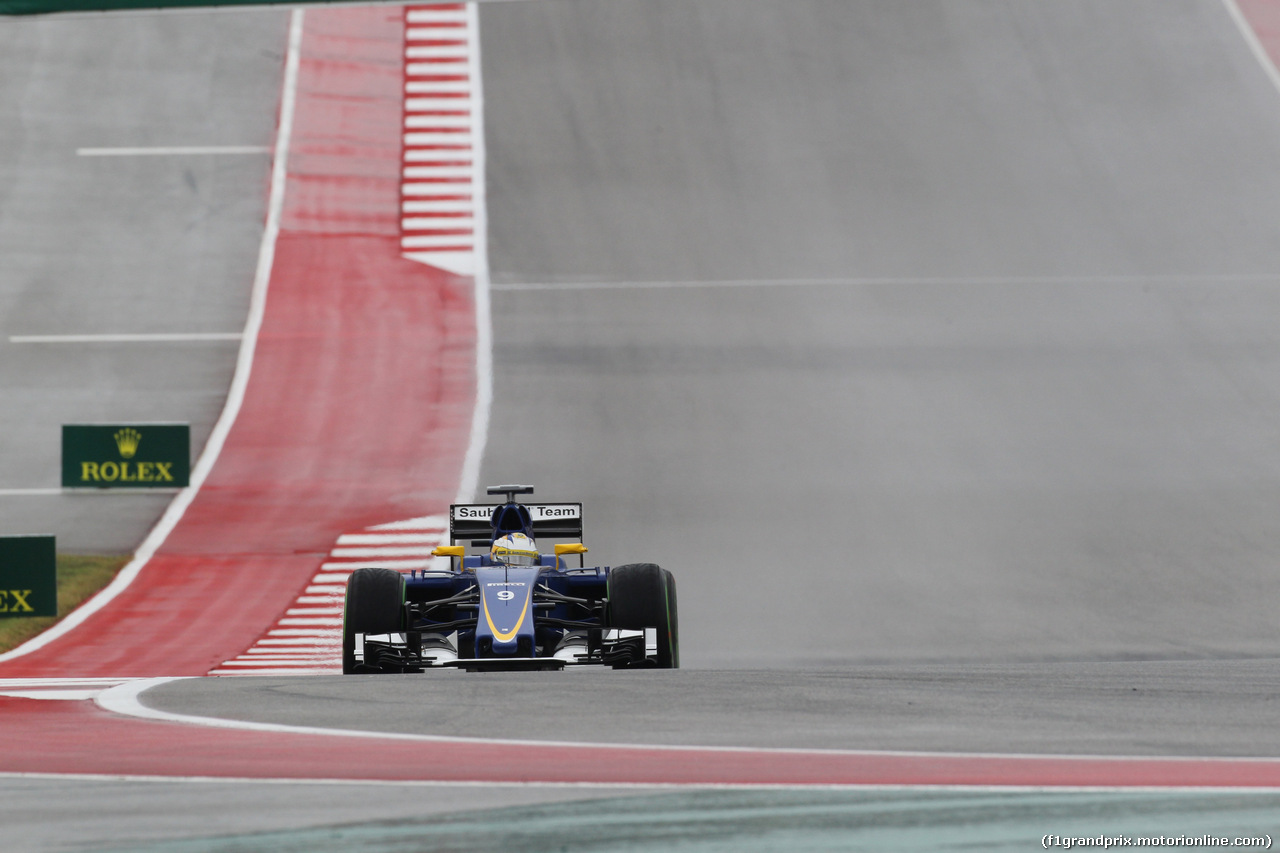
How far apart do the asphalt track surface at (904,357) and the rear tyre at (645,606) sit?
1653 mm

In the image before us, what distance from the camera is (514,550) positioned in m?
14.1

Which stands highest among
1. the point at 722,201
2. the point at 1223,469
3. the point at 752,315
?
the point at 722,201

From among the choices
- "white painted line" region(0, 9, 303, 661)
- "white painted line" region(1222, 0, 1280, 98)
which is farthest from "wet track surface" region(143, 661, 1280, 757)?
"white painted line" region(1222, 0, 1280, 98)

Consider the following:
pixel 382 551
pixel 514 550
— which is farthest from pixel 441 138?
pixel 514 550

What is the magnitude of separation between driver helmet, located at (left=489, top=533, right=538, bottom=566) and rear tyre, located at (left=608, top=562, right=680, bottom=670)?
3.94ft

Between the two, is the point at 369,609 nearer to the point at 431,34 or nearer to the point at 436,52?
the point at 436,52

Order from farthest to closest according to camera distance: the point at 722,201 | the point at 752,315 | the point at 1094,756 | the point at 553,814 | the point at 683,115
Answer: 1. the point at 683,115
2. the point at 722,201
3. the point at 752,315
4. the point at 1094,756
5. the point at 553,814

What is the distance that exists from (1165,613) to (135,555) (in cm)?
1052

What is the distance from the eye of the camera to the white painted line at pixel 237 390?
59.4 ft

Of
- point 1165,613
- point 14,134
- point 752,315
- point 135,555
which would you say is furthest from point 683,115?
point 1165,613

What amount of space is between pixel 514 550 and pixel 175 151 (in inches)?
783

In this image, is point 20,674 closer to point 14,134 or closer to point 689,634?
point 689,634

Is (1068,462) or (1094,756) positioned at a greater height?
(1068,462)

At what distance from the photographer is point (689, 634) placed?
1689 centimetres
